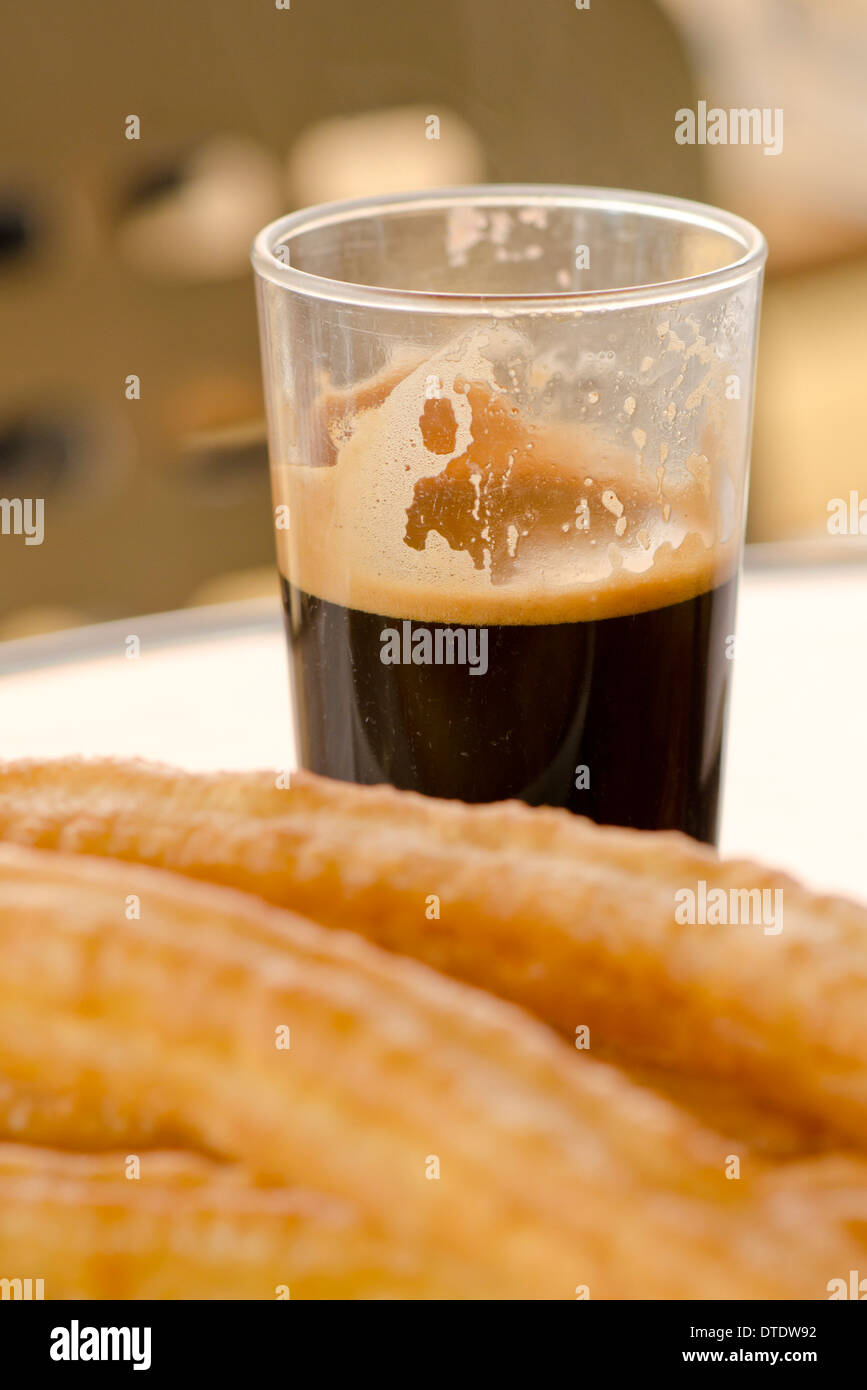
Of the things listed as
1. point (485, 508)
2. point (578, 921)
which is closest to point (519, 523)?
point (485, 508)

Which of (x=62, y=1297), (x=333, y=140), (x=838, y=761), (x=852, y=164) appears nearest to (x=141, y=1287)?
(x=62, y=1297)

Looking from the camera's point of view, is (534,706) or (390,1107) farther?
(534,706)

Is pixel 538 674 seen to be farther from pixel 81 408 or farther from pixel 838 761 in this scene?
pixel 81 408

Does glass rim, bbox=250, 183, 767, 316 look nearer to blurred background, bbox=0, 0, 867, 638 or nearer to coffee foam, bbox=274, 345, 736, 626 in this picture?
coffee foam, bbox=274, 345, 736, 626

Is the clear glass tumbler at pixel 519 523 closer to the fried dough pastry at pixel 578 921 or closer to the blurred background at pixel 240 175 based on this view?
the fried dough pastry at pixel 578 921

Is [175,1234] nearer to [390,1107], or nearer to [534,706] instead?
[390,1107]

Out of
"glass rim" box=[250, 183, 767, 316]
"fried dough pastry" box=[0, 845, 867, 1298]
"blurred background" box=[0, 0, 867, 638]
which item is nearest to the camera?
"fried dough pastry" box=[0, 845, 867, 1298]

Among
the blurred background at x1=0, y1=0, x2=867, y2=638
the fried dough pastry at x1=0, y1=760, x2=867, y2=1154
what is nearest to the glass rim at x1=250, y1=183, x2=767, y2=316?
the fried dough pastry at x1=0, y1=760, x2=867, y2=1154
